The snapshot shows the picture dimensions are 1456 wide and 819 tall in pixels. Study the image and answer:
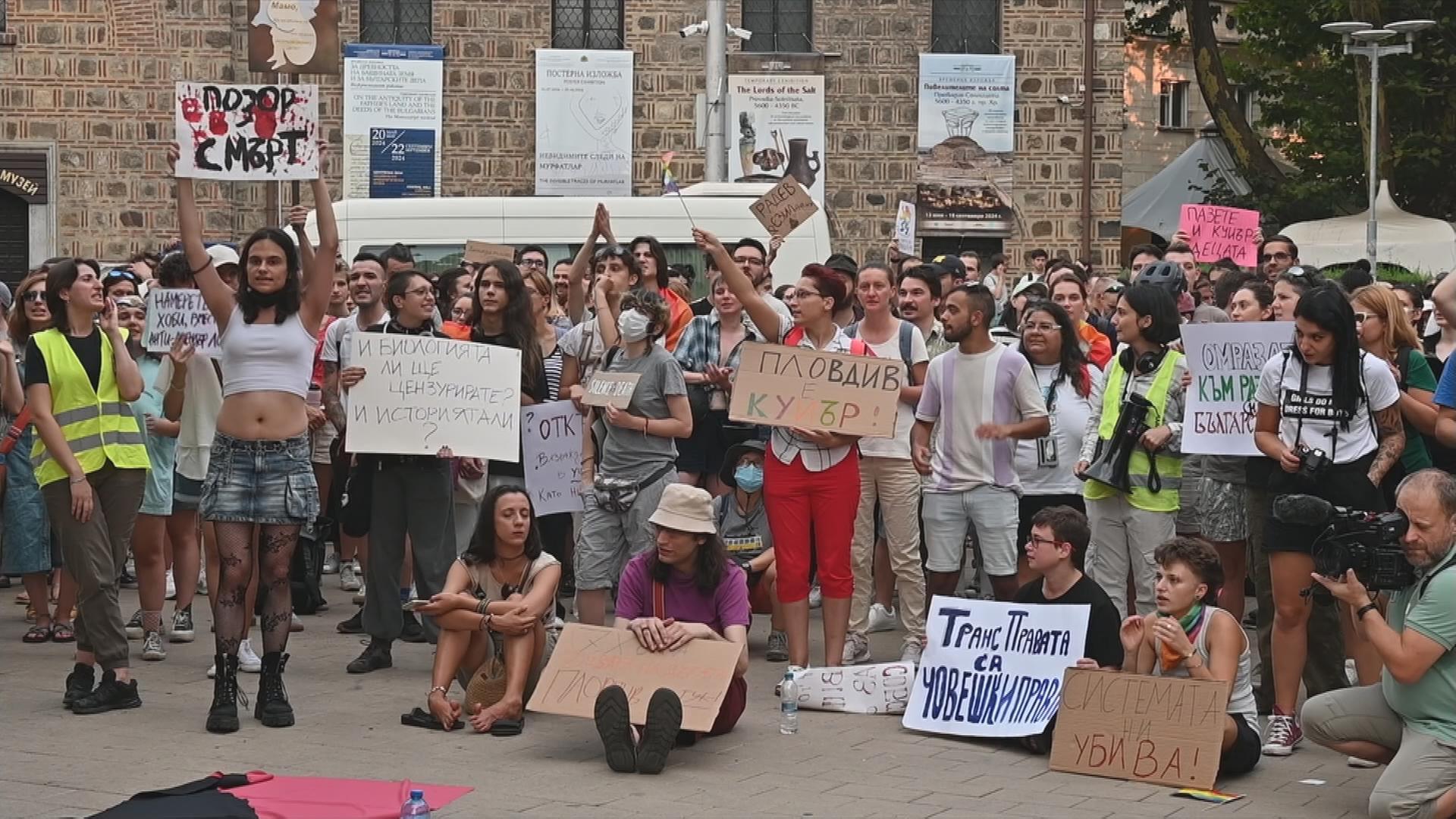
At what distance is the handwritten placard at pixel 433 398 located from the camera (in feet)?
33.7

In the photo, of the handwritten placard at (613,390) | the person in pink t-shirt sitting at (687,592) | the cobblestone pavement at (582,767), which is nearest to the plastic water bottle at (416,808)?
the cobblestone pavement at (582,767)

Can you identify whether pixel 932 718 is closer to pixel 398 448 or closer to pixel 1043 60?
pixel 398 448

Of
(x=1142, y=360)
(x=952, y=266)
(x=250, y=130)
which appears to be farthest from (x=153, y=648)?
(x=952, y=266)

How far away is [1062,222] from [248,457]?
2333 cm

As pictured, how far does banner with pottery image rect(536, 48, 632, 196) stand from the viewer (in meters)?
29.9

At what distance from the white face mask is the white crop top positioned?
1.87 meters

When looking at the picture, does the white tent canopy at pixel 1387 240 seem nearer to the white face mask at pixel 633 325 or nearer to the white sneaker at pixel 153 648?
the white face mask at pixel 633 325

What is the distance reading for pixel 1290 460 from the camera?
28.5 feet

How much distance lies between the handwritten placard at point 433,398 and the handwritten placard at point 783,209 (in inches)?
126

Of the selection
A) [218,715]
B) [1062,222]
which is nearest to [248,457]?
[218,715]

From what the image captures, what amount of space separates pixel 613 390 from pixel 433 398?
2.99ft


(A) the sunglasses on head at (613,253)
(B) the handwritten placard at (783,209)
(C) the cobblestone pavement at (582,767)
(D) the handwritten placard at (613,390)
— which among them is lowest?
(C) the cobblestone pavement at (582,767)

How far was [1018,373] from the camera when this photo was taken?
1022 cm

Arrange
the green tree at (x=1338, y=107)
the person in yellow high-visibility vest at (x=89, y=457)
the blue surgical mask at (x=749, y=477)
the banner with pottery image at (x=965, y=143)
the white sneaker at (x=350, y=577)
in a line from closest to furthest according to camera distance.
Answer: the person in yellow high-visibility vest at (x=89, y=457) → the blue surgical mask at (x=749, y=477) → the white sneaker at (x=350, y=577) → the green tree at (x=1338, y=107) → the banner with pottery image at (x=965, y=143)
